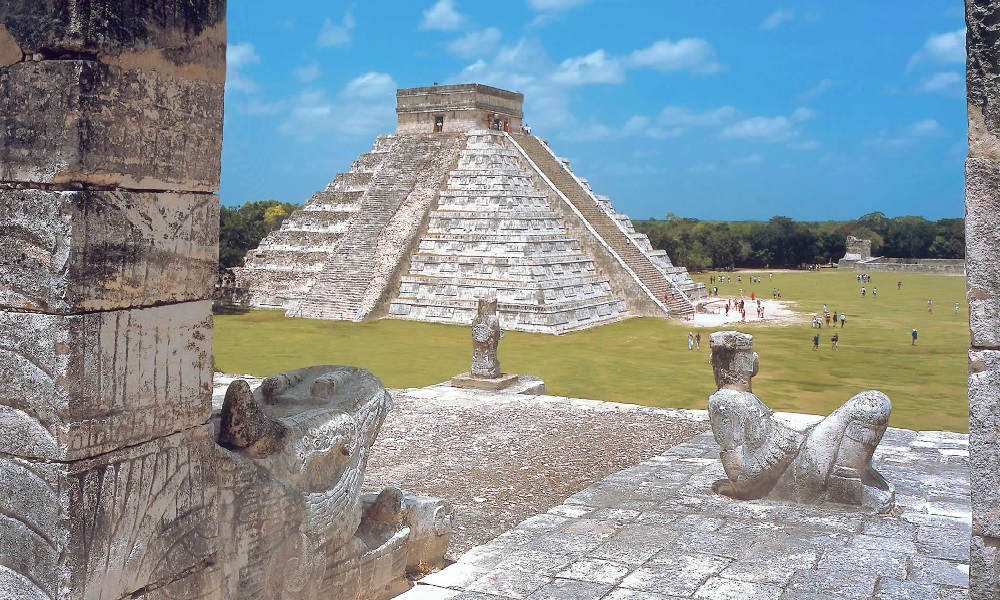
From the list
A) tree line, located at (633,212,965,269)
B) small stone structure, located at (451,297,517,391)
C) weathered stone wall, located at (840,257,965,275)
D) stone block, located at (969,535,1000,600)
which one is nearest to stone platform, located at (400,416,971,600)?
stone block, located at (969,535,1000,600)

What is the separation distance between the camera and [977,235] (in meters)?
3.04

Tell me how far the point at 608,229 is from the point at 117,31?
27.3 m

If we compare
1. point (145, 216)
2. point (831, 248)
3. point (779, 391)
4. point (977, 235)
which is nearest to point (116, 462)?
point (145, 216)

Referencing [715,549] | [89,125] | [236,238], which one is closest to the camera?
[89,125]

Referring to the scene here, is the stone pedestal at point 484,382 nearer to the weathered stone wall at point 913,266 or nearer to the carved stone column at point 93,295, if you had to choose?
the carved stone column at point 93,295

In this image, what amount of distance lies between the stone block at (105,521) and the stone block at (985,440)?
126 inches

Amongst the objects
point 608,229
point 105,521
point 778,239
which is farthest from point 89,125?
point 778,239

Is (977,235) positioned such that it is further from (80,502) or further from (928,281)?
(928,281)

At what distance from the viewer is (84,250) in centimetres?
363

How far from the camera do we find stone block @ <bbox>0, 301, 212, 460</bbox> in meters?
3.60

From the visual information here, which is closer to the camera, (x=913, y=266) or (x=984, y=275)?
(x=984, y=275)

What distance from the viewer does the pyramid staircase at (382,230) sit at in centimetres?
2653

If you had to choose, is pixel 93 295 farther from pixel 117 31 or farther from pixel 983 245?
pixel 983 245

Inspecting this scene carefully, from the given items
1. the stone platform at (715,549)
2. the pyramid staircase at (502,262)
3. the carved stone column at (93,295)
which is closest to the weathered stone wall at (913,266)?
the pyramid staircase at (502,262)
